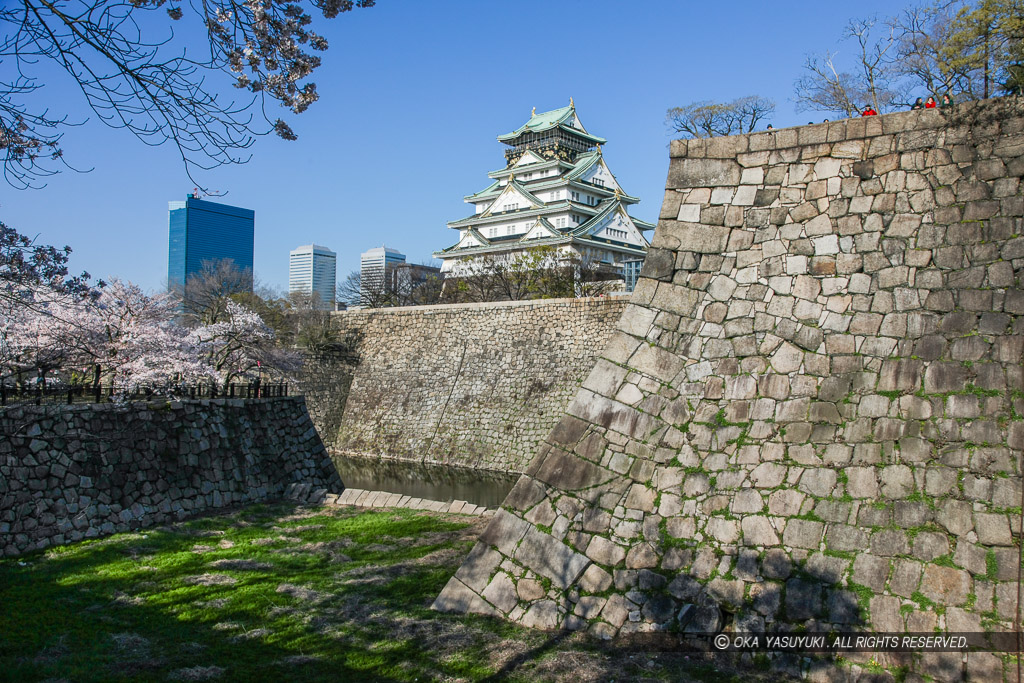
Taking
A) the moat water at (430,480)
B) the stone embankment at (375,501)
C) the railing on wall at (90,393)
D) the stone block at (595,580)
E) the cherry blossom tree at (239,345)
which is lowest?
the moat water at (430,480)

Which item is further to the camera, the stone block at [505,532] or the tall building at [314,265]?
the tall building at [314,265]

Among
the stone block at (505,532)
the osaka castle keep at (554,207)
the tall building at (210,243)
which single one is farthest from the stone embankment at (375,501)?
the tall building at (210,243)

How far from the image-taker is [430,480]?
21.0 meters

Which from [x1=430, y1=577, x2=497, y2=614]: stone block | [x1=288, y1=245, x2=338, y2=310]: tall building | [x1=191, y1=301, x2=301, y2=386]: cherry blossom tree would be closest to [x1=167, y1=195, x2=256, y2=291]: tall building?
[x1=288, y1=245, x2=338, y2=310]: tall building

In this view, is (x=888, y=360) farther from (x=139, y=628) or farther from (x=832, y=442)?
(x=139, y=628)

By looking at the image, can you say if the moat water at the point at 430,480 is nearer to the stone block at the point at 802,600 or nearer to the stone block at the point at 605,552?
the stone block at the point at 605,552

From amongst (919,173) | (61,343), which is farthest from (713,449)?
(61,343)

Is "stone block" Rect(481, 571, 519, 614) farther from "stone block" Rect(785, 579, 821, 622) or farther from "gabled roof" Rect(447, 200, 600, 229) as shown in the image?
"gabled roof" Rect(447, 200, 600, 229)

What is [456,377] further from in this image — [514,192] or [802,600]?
[802,600]

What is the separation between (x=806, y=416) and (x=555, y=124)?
42.4 metres

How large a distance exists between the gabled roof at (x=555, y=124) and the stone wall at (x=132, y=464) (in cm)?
3555

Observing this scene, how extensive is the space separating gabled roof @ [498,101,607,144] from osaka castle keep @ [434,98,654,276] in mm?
65

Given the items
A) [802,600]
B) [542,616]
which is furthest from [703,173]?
[542,616]

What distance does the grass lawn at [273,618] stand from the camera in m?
5.09
